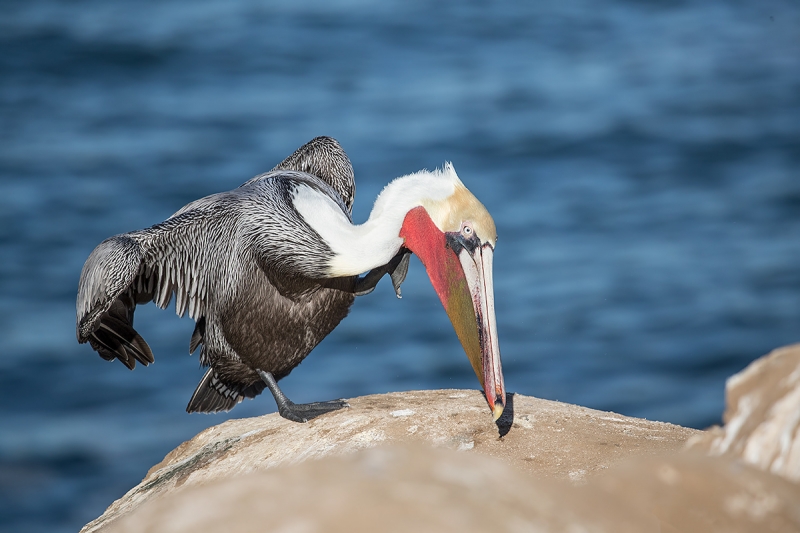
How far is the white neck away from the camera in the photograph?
5.90 meters

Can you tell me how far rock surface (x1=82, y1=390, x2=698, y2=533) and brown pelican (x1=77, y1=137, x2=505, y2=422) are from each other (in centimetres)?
37

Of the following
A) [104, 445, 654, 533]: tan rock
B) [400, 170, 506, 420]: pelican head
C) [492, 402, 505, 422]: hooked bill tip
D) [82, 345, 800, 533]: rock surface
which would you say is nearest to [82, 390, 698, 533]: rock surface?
[492, 402, 505, 422]: hooked bill tip

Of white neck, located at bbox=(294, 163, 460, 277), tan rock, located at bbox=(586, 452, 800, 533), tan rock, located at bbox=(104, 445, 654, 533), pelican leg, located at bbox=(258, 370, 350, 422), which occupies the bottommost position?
tan rock, located at bbox=(586, 452, 800, 533)

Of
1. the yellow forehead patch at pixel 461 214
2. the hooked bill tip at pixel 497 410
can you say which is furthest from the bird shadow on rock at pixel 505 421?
the yellow forehead patch at pixel 461 214

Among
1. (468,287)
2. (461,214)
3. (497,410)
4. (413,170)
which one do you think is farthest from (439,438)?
(413,170)

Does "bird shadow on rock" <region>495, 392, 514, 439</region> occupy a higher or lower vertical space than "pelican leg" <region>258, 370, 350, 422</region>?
lower

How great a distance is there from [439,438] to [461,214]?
1305 mm

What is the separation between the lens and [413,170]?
1769cm

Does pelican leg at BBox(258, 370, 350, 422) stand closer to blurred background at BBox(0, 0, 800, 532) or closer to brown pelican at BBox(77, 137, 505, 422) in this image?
brown pelican at BBox(77, 137, 505, 422)

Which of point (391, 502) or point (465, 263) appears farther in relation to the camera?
point (465, 263)

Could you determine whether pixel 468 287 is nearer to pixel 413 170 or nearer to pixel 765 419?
pixel 765 419

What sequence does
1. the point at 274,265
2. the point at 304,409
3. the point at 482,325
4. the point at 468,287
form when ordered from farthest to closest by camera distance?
the point at 274,265 → the point at 304,409 → the point at 468,287 → the point at 482,325

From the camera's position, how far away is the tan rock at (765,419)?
3176mm

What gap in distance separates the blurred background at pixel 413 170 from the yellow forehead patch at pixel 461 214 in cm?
654
